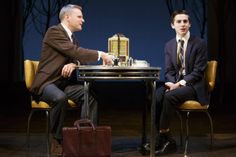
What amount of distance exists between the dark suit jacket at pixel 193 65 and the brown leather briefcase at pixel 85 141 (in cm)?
112

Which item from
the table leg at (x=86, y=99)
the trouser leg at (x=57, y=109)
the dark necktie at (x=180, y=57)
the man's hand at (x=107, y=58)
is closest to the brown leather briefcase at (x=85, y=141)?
the table leg at (x=86, y=99)

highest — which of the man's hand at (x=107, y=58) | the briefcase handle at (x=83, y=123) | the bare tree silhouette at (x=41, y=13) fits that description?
the bare tree silhouette at (x=41, y=13)

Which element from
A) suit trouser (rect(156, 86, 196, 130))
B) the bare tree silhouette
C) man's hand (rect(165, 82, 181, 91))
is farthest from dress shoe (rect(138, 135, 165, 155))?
the bare tree silhouette

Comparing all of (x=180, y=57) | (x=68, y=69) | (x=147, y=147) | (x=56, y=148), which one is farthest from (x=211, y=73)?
(x=56, y=148)

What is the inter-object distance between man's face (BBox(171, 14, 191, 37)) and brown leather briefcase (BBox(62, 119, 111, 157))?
52.4 inches

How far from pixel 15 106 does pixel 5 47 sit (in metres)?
3.76

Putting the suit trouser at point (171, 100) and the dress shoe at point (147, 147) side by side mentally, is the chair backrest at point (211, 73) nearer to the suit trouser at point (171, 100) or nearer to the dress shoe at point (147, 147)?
the suit trouser at point (171, 100)

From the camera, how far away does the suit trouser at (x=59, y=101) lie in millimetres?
4312

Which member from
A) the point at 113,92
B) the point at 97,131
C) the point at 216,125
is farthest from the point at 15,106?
the point at 97,131

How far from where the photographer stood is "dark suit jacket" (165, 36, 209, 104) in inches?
183

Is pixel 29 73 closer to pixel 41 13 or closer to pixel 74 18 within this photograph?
pixel 74 18

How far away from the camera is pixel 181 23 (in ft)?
15.4

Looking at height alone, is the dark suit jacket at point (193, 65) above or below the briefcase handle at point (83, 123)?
above

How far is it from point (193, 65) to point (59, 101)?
1.30 meters
